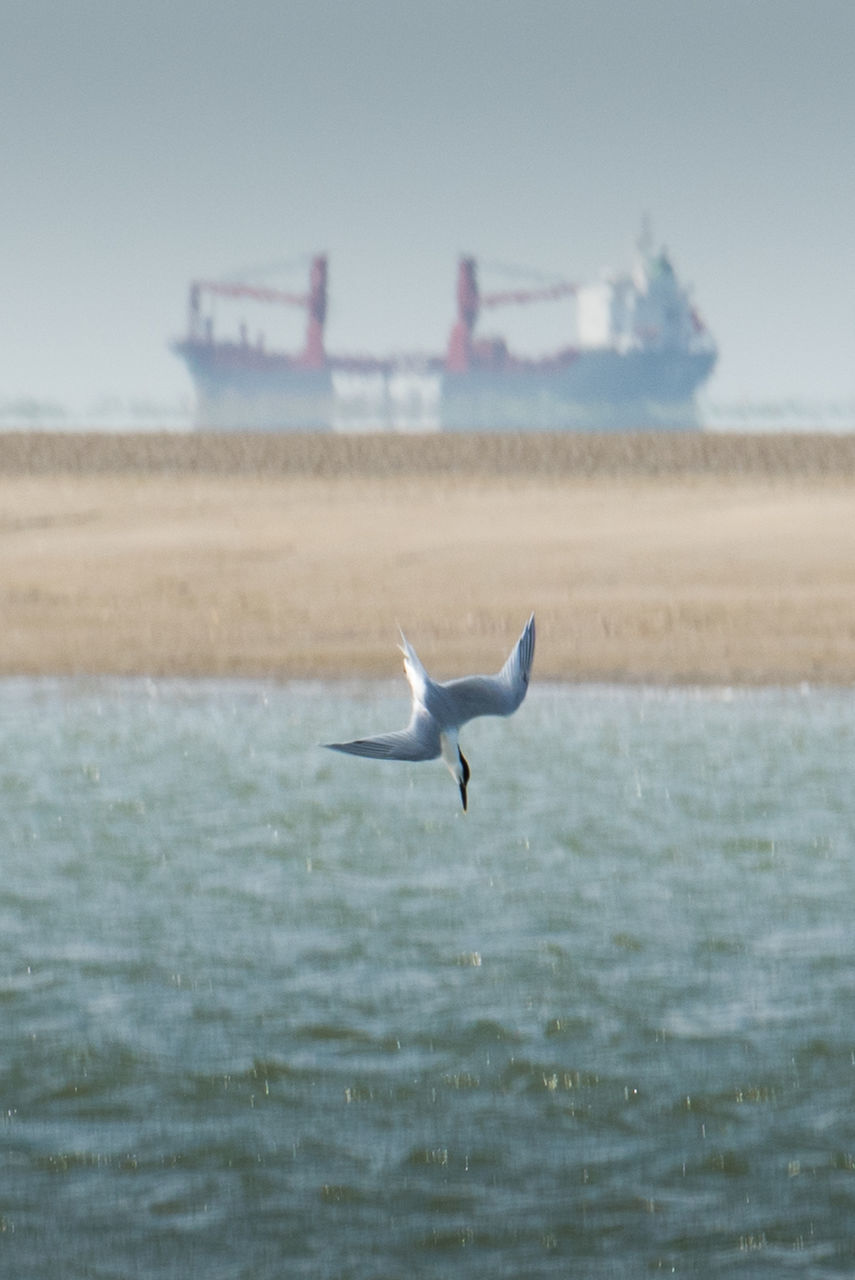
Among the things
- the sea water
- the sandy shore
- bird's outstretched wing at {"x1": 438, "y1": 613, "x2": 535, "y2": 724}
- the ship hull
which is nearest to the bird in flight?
bird's outstretched wing at {"x1": 438, "y1": 613, "x2": 535, "y2": 724}

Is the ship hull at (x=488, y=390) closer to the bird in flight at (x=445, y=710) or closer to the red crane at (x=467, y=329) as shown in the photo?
the red crane at (x=467, y=329)

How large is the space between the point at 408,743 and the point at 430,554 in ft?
82.0

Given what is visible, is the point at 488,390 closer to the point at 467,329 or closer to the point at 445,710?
the point at 467,329

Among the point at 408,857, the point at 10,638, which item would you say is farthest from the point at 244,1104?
the point at 10,638

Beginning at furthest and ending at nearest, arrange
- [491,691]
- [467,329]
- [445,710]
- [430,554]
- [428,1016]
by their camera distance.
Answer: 1. [467,329]
2. [430,554]
3. [428,1016]
4. [491,691]
5. [445,710]

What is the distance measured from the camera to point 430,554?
31.9 meters

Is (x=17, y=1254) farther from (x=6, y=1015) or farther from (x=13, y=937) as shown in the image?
(x=13, y=937)

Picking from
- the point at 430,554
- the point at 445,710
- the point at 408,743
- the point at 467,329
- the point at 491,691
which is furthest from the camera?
the point at 467,329

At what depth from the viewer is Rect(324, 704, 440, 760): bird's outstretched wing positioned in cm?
671

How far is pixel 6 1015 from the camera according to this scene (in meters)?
11.0

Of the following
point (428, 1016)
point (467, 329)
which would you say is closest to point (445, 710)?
point (428, 1016)

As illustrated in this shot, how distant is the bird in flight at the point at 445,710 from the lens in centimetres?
686

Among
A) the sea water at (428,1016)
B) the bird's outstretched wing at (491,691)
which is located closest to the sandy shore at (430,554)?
the sea water at (428,1016)

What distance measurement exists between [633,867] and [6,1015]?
535cm
